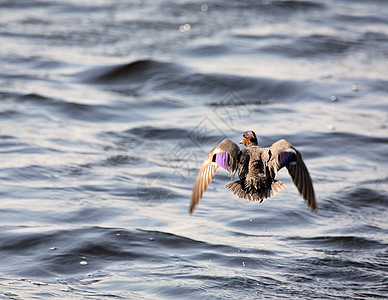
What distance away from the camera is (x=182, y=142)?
27.6 ft

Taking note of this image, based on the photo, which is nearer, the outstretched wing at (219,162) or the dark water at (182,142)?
the outstretched wing at (219,162)

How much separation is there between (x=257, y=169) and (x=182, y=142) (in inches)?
150

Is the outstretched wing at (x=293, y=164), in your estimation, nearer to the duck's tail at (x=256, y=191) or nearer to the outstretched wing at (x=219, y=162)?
the duck's tail at (x=256, y=191)

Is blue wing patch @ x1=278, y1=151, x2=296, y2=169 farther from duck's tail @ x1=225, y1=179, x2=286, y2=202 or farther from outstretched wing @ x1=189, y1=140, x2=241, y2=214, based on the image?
outstretched wing @ x1=189, y1=140, x2=241, y2=214

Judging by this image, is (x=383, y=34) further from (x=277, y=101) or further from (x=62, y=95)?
(x=62, y=95)

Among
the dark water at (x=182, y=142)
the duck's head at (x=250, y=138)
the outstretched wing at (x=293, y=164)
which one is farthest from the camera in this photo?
the dark water at (x=182, y=142)

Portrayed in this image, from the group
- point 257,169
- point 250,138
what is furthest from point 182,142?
point 257,169

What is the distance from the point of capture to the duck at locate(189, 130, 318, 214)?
456 cm

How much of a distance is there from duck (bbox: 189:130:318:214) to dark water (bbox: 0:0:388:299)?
812mm

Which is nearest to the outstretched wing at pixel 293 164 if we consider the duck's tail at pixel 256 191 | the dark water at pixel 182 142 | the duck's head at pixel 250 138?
the duck's tail at pixel 256 191

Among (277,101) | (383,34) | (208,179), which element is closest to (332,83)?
(277,101)

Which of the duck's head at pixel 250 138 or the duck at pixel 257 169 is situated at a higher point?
the duck's head at pixel 250 138

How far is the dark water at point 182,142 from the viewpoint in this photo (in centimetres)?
530

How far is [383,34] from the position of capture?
13.3 m
